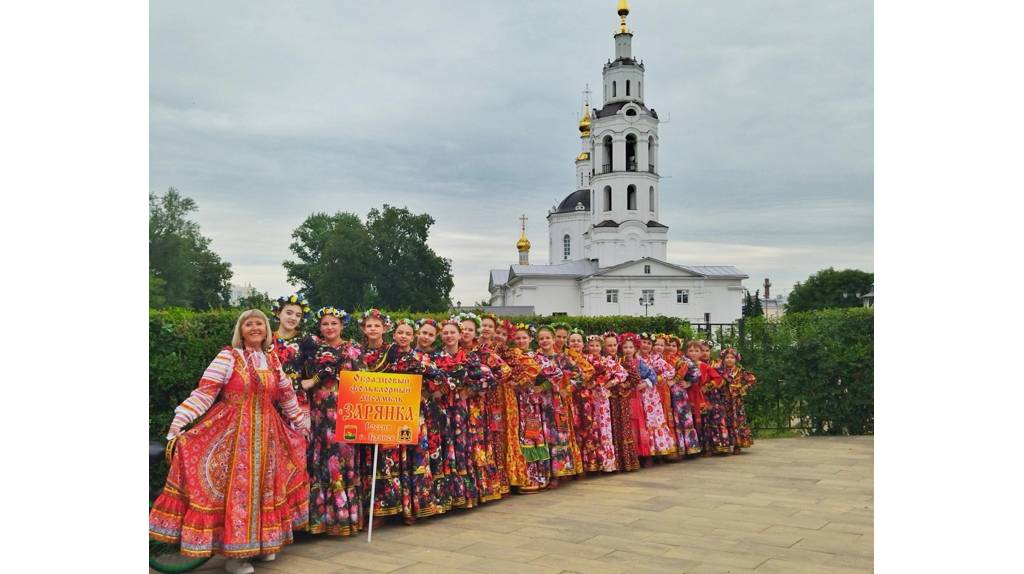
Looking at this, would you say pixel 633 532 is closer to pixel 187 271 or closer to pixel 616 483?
pixel 616 483

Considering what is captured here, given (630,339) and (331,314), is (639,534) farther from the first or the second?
(630,339)

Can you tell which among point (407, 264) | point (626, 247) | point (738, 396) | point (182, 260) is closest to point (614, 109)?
point (626, 247)

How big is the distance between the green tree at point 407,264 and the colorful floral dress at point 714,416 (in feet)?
106

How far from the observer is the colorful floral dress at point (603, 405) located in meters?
8.15

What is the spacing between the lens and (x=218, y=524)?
4.55 m

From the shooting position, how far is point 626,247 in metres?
54.2

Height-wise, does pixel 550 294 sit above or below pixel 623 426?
above

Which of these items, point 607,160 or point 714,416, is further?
point 607,160

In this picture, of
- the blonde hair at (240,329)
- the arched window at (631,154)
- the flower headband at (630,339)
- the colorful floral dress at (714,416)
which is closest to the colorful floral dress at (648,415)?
the flower headband at (630,339)

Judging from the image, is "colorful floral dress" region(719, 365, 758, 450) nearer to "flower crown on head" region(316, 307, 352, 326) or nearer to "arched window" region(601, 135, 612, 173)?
"flower crown on head" region(316, 307, 352, 326)

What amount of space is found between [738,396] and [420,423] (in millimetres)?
5523

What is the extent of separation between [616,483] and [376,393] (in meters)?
3.18

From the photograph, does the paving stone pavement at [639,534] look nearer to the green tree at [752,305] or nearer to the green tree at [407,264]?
the green tree at [407,264]

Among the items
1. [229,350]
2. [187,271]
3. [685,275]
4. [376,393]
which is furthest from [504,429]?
[685,275]
